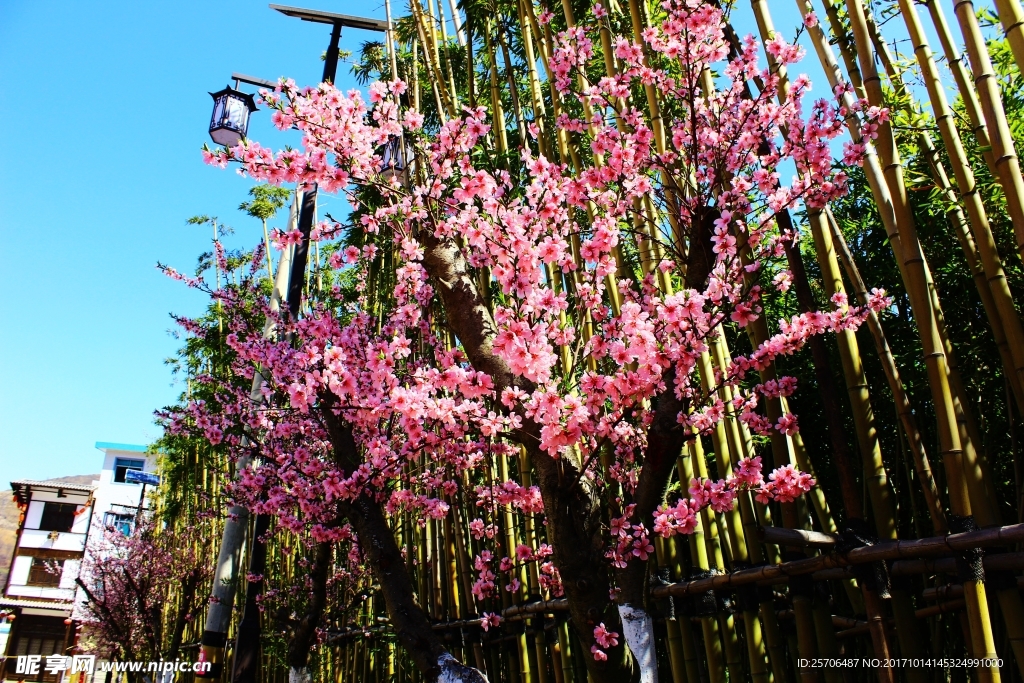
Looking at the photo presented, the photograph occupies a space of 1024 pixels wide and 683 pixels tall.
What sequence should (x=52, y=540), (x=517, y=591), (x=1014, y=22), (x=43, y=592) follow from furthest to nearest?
(x=52, y=540) < (x=43, y=592) < (x=517, y=591) < (x=1014, y=22)

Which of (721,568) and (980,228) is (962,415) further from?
(721,568)

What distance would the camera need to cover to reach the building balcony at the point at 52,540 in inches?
1029

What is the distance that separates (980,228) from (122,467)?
35.7m

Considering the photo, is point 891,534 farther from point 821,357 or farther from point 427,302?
point 427,302

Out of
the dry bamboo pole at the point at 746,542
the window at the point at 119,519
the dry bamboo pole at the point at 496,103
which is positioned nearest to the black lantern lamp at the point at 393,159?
the dry bamboo pole at the point at 496,103

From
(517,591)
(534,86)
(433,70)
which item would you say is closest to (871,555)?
(517,591)

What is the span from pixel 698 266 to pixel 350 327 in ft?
8.90

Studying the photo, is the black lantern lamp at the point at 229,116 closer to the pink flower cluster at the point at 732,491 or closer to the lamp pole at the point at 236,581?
the lamp pole at the point at 236,581

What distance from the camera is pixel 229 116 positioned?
19.9 feet

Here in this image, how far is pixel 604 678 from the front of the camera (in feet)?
8.39

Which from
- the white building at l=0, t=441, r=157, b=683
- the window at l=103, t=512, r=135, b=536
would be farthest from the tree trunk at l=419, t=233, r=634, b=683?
the window at l=103, t=512, r=135, b=536

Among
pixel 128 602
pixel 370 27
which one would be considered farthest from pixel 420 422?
pixel 128 602

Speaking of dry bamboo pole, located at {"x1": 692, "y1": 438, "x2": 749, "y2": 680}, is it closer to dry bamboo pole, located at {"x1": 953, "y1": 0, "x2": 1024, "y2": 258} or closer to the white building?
dry bamboo pole, located at {"x1": 953, "y1": 0, "x2": 1024, "y2": 258}

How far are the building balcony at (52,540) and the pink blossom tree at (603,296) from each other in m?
28.5
